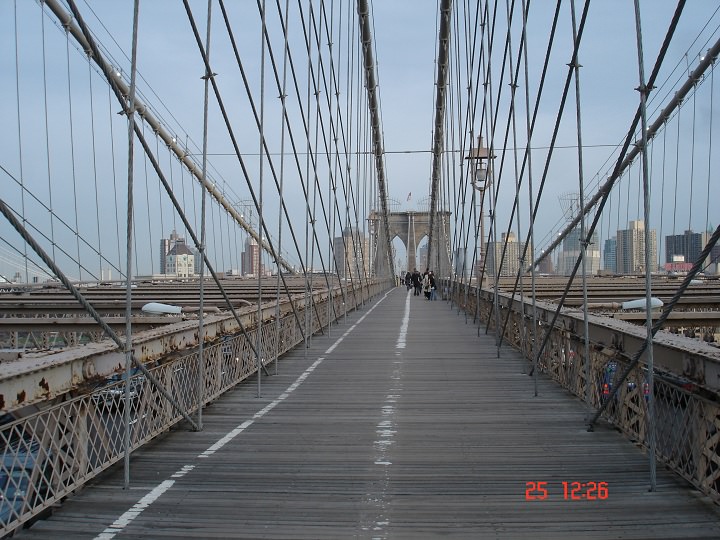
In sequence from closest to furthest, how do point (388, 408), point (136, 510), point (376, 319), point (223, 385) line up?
point (136, 510) → point (388, 408) → point (223, 385) → point (376, 319)

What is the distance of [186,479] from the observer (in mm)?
4129

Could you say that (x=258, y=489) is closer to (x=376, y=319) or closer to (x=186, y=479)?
(x=186, y=479)

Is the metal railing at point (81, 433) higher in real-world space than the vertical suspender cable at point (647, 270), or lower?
lower

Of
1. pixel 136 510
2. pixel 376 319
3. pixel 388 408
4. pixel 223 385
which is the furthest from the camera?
pixel 376 319

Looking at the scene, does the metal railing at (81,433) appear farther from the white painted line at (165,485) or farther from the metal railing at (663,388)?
the metal railing at (663,388)

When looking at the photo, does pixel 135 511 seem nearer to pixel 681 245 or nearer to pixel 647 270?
pixel 647 270

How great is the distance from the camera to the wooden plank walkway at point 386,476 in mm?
3338

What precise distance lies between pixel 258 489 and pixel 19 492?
48.3 inches

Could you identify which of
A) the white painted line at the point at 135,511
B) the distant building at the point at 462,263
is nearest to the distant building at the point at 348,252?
the distant building at the point at 462,263

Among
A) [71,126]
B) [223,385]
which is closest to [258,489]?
[223,385]
